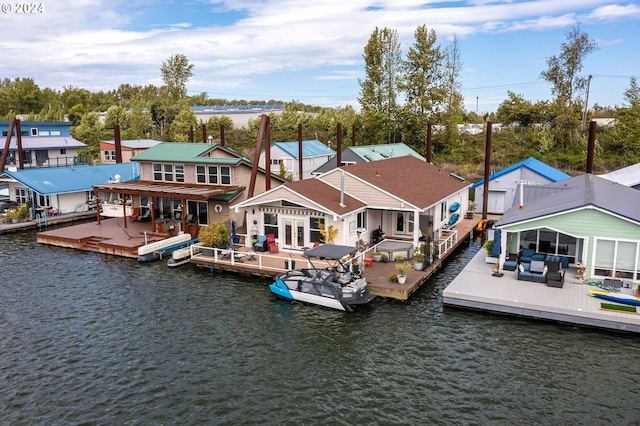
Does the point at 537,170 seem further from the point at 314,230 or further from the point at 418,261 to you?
the point at 314,230

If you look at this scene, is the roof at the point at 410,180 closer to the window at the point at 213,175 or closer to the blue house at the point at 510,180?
the blue house at the point at 510,180

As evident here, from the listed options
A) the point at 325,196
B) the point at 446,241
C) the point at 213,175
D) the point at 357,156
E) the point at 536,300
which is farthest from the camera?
the point at 357,156

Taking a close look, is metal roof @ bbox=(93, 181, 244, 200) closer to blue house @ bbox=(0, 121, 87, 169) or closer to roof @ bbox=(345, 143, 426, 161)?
roof @ bbox=(345, 143, 426, 161)

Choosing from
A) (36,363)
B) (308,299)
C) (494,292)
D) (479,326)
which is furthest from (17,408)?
(494,292)

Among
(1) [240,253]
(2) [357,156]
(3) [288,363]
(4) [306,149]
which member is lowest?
(3) [288,363]

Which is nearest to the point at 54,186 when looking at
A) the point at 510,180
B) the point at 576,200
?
the point at 510,180

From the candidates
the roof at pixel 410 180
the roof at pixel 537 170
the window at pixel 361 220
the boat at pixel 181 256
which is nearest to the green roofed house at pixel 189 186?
the boat at pixel 181 256

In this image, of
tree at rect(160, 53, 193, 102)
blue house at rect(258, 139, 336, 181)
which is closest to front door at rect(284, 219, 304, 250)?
blue house at rect(258, 139, 336, 181)

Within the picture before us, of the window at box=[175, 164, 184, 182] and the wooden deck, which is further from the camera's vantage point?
the window at box=[175, 164, 184, 182]
